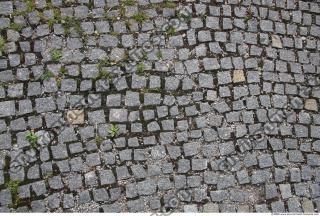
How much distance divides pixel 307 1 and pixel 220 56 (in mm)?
1891

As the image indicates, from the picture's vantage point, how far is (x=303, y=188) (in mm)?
5891

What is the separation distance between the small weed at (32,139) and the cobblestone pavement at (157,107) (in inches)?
0.7

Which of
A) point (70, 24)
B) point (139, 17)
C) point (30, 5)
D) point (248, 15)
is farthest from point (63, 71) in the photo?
point (248, 15)

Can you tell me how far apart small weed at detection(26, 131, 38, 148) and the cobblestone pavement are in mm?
17

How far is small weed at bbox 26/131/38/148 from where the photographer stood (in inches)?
224

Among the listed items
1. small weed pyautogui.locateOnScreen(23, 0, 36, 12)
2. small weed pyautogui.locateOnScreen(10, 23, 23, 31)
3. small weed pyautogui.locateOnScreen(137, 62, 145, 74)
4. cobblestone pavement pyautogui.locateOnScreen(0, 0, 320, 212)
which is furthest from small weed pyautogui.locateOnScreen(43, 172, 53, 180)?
small weed pyautogui.locateOnScreen(23, 0, 36, 12)

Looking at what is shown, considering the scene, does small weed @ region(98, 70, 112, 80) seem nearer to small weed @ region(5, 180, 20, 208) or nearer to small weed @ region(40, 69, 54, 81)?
small weed @ region(40, 69, 54, 81)

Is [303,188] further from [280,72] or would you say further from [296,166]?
[280,72]

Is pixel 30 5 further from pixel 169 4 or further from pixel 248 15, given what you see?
pixel 248 15

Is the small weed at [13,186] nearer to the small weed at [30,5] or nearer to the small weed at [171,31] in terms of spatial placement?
the small weed at [30,5]

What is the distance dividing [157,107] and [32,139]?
5.47ft

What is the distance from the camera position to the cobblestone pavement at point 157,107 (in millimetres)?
5613

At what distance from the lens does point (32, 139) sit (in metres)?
5.69

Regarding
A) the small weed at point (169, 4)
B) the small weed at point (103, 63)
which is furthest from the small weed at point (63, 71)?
the small weed at point (169, 4)
